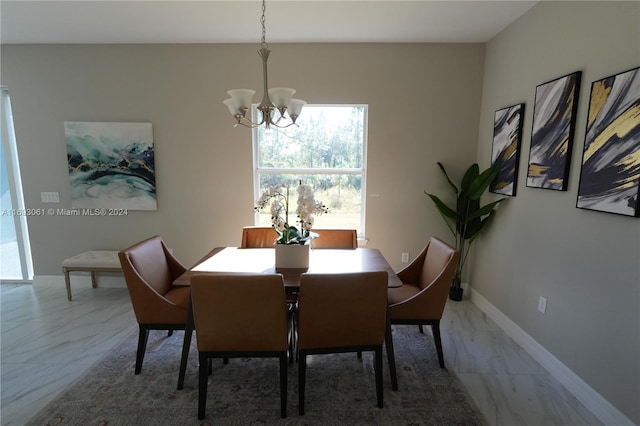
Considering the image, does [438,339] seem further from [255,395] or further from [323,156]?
[323,156]

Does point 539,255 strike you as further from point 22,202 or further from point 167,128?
point 22,202

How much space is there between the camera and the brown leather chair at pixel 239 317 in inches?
56.3

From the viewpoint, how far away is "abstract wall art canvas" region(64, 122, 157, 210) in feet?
10.3

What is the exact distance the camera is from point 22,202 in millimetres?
3326

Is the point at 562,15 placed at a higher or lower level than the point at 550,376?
higher

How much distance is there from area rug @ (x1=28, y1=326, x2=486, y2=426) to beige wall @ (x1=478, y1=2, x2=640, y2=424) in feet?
2.62

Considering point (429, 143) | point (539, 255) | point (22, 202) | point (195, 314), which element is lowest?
point (195, 314)

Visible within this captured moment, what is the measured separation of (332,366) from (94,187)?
10.5ft

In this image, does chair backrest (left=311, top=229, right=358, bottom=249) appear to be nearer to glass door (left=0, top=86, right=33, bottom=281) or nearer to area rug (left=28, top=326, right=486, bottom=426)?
area rug (left=28, top=326, right=486, bottom=426)

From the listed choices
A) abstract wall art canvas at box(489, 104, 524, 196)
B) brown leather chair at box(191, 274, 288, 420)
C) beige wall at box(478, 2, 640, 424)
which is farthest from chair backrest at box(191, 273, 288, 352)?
abstract wall art canvas at box(489, 104, 524, 196)

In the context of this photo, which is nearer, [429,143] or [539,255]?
[539,255]

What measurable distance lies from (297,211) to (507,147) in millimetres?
1983

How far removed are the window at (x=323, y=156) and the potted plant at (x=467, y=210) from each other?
87 cm

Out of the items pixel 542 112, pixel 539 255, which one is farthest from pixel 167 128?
pixel 539 255
